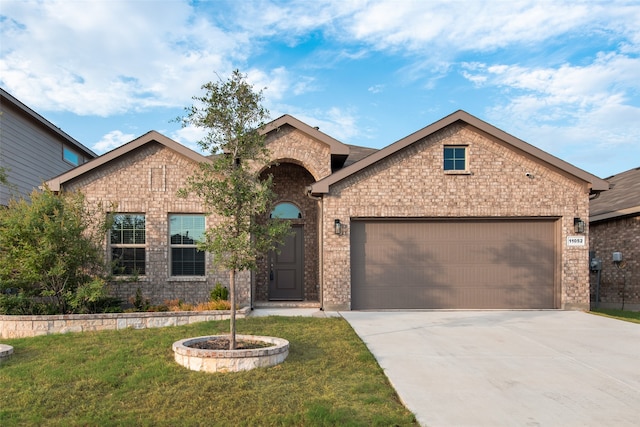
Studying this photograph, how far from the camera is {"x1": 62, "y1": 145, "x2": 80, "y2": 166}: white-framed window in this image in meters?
17.8

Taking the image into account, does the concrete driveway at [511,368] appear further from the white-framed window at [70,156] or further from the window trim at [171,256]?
the white-framed window at [70,156]

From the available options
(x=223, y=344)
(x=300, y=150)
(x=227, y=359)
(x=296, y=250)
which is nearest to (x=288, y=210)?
(x=296, y=250)

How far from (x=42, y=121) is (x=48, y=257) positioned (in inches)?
302

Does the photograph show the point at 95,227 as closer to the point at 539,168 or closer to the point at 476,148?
the point at 476,148

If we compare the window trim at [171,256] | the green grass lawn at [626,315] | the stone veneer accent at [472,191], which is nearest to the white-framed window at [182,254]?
the window trim at [171,256]

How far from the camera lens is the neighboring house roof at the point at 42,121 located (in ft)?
45.2

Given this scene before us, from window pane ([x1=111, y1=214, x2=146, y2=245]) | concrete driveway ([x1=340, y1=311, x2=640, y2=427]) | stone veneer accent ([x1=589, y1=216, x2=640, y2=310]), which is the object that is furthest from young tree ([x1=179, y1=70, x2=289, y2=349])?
stone veneer accent ([x1=589, y1=216, x2=640, y2=310])

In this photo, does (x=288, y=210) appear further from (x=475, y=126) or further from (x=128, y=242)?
(x=475, y=126)

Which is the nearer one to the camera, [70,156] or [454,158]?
[454,158]

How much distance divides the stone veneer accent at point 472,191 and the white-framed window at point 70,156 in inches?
444

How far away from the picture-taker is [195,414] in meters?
4.93

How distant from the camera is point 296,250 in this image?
46.5 feet

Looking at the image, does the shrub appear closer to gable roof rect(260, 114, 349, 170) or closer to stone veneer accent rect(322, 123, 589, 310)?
stone veneer accent rect(322, 123, 589, 310)

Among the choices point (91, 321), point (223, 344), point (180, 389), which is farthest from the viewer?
→ point (91, 321)
